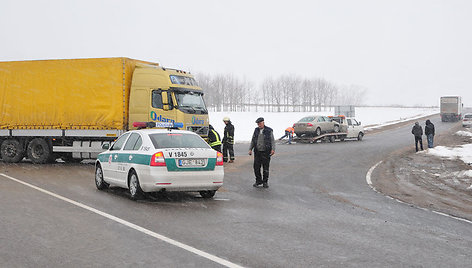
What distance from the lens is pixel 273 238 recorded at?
6.80 meters

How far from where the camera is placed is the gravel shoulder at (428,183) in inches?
424

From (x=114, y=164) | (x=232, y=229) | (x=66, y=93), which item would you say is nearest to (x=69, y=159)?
(x=66, y=93)

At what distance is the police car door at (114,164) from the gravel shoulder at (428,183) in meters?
6.45

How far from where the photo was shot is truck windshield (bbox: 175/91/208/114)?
18.2 metres

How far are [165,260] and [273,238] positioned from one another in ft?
5.84

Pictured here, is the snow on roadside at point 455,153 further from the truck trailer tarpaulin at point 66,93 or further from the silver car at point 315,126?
the truck trailer tarpaulin at point 66,93

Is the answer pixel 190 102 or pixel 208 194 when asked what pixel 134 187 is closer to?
pixel 208 194

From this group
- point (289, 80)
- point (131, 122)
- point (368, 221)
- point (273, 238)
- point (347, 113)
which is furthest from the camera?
point (289, 80)

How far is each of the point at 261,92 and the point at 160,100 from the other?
143 meters

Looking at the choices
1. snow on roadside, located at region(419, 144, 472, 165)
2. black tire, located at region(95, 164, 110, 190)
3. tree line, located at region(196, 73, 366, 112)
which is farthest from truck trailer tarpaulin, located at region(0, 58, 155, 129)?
tree line, located at region(196, 73, 366, 112)

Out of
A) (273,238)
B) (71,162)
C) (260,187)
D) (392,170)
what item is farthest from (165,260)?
(71,162)

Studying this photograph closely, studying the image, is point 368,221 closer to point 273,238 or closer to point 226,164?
point 273,238

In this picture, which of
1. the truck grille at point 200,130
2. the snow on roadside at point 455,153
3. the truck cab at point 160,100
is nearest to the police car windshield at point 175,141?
the truck cab at point 160,100

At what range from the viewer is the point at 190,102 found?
18.6m
